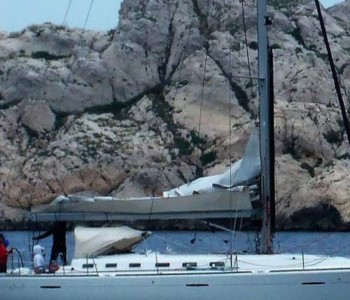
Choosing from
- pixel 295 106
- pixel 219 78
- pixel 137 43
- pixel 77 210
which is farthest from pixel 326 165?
pixel 77 210

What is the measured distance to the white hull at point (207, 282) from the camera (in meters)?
30.9

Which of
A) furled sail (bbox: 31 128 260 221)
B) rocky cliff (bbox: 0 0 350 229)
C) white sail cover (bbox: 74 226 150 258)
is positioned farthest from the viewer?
rocky cliff (bbox: 0 0 350 229)

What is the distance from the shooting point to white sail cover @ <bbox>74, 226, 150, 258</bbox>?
34562mm

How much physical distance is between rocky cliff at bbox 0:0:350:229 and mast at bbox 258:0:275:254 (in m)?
71.8

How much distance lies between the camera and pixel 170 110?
120 meters

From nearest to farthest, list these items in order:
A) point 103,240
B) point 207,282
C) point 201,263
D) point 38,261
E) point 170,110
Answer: point 207,282 → point 201,263 → point 38,261 → point 103,240 → point 170,110

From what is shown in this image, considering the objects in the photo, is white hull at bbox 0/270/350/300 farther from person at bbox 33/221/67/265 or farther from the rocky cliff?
the rocky cliff

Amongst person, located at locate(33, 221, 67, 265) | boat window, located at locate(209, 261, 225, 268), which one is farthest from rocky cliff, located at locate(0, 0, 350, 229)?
boat window, located at locate(209, 261, 225, 268)

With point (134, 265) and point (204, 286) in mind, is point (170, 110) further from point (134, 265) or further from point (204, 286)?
point (204, 286)

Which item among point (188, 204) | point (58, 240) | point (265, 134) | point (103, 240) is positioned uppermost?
point (265, 134)

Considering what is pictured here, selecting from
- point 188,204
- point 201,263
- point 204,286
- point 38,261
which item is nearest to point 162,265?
point 201,263

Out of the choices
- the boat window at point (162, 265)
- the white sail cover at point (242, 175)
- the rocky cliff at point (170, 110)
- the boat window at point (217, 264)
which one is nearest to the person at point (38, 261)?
the boat window at point (162, 265)

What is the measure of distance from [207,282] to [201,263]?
4.35 feet

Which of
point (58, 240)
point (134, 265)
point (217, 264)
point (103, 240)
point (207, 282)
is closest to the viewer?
point (207, 282)
